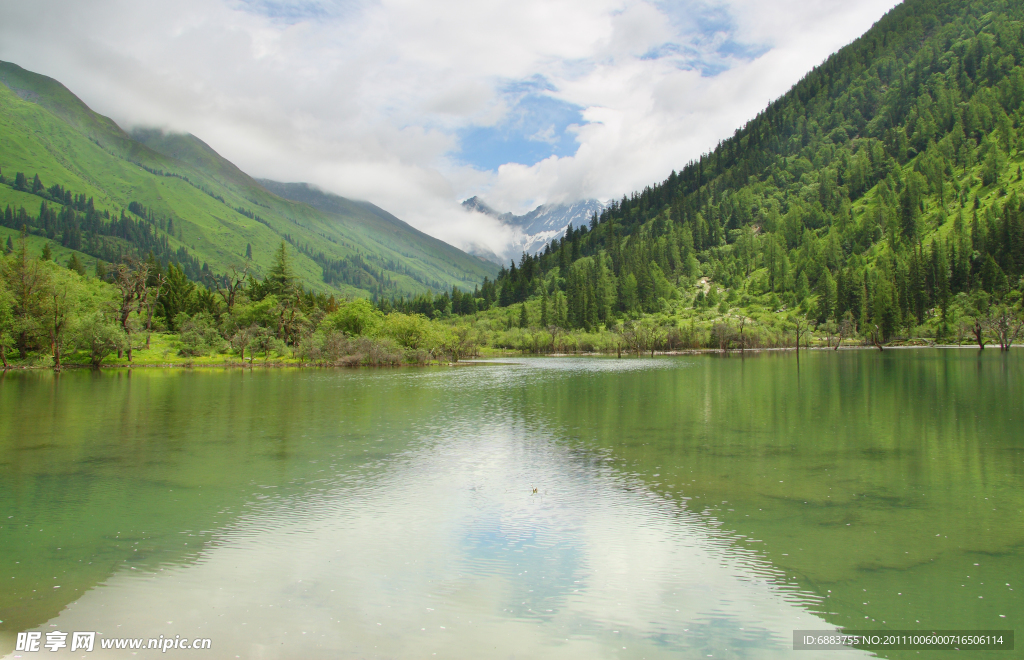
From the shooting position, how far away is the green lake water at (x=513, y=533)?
987 centimetres

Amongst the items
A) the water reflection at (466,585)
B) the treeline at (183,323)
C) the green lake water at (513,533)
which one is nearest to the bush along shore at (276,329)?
the treeline at (183,323)

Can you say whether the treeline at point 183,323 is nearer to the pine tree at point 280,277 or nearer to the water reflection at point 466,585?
the pine tree at point 280,277

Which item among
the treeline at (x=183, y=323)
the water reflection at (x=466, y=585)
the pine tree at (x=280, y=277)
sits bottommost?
the water reflection at (x=466, y=585)

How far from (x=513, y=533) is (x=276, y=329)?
10226 centimetres

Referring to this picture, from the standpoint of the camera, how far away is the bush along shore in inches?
2953

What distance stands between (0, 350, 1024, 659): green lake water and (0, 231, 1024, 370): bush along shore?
55777 millimetres

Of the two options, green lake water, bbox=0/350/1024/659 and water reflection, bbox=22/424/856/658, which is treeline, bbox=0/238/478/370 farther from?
water reflection, bbox=22/424/856/658

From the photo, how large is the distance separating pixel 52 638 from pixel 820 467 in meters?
21.6

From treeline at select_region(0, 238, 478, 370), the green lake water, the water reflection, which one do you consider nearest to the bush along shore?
treeline at select_region(0, 238, 478, 370)

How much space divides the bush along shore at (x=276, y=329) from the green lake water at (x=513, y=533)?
55.8 meters

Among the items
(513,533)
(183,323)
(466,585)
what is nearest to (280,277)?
(183,323)

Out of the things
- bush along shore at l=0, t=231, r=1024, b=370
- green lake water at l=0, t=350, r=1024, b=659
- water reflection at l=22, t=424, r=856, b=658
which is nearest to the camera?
water reflection at l=22, t=424, r=856, b=658

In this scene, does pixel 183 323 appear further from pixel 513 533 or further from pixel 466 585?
pixel 466 585

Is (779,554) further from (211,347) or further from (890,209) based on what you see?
(890,209)
